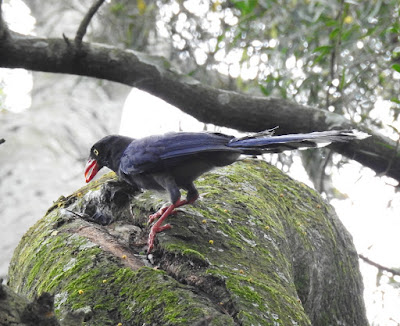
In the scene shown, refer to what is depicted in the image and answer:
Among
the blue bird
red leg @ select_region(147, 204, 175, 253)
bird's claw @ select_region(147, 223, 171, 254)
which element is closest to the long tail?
the blue bird

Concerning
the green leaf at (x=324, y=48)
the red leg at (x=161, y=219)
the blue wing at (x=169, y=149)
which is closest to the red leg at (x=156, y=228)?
the red leg at (x=161, y=219)

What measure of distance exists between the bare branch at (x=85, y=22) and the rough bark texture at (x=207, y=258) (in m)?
1.18

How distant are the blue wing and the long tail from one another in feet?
0.23

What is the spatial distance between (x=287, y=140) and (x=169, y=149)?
72 cm

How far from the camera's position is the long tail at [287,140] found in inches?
109

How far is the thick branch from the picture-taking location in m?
4.31

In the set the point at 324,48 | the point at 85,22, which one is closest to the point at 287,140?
the point at 85,22

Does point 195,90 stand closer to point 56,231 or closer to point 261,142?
point 261,142

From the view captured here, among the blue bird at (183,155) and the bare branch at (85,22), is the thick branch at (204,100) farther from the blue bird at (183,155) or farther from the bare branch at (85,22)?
the blue bird at (183,155)

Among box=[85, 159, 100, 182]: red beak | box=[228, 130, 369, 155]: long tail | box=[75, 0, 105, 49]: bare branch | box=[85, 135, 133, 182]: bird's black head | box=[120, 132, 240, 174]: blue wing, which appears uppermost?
box=[75, 0, 105, 49]: bare branch

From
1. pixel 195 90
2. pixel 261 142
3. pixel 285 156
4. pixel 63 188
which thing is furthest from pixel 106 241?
pixel 285 156

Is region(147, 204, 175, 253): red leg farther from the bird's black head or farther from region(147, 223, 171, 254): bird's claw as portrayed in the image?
the bird's black head

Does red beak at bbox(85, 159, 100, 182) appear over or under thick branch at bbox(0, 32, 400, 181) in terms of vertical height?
under

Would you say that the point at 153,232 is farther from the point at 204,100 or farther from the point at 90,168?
the point at 204,100
